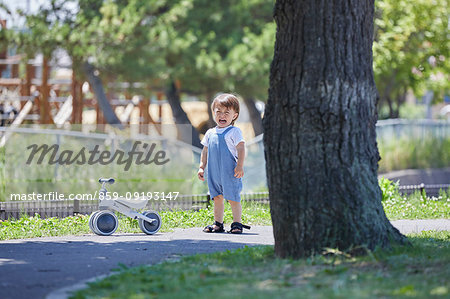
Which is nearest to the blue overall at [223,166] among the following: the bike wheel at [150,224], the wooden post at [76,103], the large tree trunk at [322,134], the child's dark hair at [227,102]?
the child's dark hair at [227,102]

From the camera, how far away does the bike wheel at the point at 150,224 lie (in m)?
8.98

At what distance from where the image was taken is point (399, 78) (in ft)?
78.6

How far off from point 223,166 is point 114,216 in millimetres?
1417

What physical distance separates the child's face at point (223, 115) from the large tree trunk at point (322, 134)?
2168 mm

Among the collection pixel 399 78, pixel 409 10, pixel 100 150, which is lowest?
pixel 100 150

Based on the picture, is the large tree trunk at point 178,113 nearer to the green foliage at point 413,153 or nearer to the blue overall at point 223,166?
the green foliage at point 413,153

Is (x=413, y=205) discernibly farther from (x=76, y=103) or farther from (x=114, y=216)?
(x=76, y=103)

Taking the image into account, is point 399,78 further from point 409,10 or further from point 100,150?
point 100,150

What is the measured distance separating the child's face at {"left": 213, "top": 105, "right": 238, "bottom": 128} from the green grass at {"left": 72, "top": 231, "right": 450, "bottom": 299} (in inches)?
90.9

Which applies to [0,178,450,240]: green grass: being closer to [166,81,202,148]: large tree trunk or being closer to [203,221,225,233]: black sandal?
[203,221,225,233]: black sandal

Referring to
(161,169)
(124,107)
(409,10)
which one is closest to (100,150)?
(161,169)

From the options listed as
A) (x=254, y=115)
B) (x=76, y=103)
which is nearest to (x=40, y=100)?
(x=76, y=103)

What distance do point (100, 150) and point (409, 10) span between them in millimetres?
11596

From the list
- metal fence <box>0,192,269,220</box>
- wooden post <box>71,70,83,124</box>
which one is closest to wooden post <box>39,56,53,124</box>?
wooden post <box>71,70,83,124</box>
